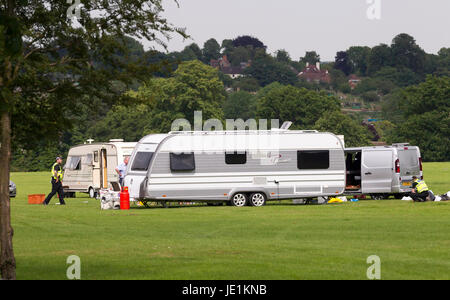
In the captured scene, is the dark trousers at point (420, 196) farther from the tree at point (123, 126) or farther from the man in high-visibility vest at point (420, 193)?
the tree at point (123, 126)

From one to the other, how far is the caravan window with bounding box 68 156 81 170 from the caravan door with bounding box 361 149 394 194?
14.4m

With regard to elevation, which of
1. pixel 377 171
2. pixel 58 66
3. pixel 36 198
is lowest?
pixel 36 198

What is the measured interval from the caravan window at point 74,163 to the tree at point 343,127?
7994 cm

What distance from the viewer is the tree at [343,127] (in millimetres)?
122250

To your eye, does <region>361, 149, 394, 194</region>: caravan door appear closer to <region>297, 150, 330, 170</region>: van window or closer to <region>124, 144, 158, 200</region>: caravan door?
<region>297, 150, 330, 170</region>: van window

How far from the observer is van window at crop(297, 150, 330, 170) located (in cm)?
3256

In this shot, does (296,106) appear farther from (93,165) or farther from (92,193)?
(93,165)

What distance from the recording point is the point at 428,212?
89.2ft

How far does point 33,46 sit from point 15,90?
2.78ft

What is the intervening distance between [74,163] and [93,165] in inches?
80.3

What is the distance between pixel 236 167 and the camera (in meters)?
32.1

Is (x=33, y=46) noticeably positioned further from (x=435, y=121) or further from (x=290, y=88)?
(x=290, y=88)

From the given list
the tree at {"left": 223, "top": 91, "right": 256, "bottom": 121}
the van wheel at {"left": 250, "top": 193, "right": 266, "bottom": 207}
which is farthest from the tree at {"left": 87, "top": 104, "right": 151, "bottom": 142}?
the van wheel at {"left": 250, "top": 193, "right": 266, "bottom": 207}

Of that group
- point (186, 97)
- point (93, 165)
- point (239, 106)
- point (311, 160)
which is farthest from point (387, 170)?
point (239, 106)
